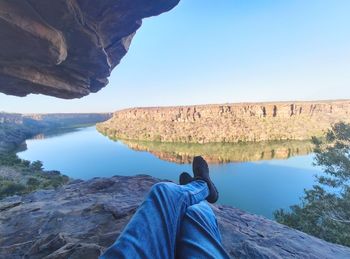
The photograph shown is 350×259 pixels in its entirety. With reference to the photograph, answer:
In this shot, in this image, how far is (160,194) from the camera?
6.66 ft

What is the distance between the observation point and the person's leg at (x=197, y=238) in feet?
5.77

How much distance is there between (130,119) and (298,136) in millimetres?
59931

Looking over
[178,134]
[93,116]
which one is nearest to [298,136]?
[178,134]

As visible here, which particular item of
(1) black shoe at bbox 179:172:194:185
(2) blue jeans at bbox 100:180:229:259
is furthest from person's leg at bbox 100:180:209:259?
(1) black shoe at bbox 179:172:194:185

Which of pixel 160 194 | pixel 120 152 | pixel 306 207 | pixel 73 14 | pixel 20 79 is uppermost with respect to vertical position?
pixel 73 14

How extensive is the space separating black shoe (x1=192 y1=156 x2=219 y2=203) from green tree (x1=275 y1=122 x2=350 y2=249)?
26.8 ft

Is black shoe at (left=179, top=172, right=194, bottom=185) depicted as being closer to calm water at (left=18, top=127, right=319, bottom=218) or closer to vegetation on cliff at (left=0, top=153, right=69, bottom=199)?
vegetation on cliff at (left=0, top=153, right=69, bottom=199)

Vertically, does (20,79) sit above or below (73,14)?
below

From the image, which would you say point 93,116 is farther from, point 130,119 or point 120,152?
point 120,152

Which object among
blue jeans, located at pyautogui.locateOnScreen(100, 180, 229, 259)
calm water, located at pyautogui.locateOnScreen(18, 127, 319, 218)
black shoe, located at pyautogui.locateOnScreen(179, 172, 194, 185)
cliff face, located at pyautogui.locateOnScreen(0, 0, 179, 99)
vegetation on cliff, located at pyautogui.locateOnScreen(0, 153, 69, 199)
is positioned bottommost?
calm water, located at pyautogui.locateOnScreen(18, 127, 319, 218)

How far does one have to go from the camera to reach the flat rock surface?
2.80 m

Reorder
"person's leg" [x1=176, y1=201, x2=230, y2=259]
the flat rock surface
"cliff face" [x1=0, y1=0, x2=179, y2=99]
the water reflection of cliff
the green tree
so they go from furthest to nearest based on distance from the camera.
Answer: the water reflection of cliff < the green tree < "cliff face" [x1=0, y1=0, x2=179, y2=99] < the flat rock surface < "person's leg" [x1=176, y1=201, x2=230, y2=259]

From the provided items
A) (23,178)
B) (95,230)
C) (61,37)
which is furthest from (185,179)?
(23,178)

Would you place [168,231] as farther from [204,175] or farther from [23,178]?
[23,178]
